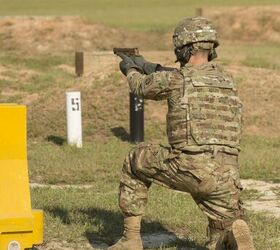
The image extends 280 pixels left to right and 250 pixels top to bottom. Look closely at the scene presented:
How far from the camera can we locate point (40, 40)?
33750 millimetres

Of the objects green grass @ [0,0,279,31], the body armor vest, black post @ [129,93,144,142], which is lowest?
black post @ [129,93,144,142]

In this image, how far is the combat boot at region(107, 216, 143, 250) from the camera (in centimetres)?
720

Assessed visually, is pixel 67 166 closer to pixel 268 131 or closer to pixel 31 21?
pixel 268 131

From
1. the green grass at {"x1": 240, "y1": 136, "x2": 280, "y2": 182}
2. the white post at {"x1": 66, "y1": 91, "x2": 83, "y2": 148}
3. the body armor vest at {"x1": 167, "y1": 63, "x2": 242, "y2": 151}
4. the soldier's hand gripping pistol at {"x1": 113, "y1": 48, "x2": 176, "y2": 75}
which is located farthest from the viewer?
the white post at {"x1": 66, "y1": 91, "x2": 83, "y2": 148}

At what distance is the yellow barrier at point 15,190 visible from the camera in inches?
267

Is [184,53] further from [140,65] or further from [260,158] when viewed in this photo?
[260,158]

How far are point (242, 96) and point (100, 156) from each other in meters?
5.01

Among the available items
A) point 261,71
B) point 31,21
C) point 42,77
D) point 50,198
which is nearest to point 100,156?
point 50,198

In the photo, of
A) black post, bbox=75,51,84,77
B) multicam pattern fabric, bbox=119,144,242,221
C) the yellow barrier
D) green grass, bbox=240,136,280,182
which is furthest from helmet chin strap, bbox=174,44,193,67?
black post, bbox=75,51,84,77

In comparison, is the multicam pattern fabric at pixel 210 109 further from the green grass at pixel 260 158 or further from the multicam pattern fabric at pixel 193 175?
the green grass at pixel 260 158

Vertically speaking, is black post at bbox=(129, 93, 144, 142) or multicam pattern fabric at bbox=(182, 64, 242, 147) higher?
multicam pattern fabric at bbox=(182, 64, 242, 147)

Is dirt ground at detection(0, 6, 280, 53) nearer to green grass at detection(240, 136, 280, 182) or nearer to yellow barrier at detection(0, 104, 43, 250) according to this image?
green grass at detection(240, 136, 280, 182)

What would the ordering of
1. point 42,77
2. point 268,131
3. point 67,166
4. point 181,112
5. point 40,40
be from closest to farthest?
point 181,112 < point 67,166 < point 268,131 < point 42,77 < point 40,40

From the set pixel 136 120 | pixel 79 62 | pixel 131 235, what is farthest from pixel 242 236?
pixel 79 62
